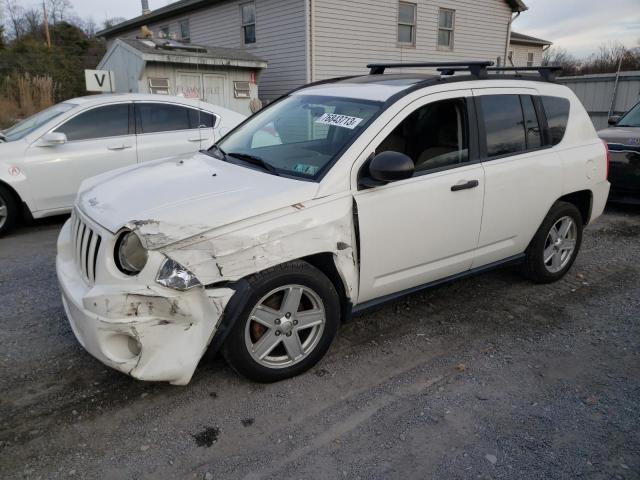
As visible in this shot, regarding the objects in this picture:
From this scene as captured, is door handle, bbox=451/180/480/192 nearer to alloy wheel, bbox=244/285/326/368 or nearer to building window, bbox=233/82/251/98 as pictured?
alloy wheel, bbox=244/285/326/368

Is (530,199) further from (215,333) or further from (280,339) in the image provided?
(215,333)

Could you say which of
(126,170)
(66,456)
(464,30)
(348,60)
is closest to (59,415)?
(66,456)

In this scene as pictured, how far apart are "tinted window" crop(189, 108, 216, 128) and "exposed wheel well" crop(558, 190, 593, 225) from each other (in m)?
4.76

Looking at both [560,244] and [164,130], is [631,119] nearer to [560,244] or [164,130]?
[560,244]

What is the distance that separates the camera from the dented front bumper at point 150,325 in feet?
8.64

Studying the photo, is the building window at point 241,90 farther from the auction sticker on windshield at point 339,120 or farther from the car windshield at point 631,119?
the auction sticker on windshield at point 339,120

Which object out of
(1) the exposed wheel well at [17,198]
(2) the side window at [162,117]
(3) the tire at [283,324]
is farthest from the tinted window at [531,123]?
(1) the exposed wheel well at [17,198]

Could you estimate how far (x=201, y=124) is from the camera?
286 inches

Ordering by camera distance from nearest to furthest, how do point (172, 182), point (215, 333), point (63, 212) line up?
point (215, 333) → point (172, 182) → point (63, 212)

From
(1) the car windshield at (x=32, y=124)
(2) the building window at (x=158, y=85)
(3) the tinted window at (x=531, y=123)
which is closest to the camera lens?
(3) the tinted window at (x=531, y=123)

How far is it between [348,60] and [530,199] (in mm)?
13098

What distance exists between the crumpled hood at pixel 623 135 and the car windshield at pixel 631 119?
28 cm

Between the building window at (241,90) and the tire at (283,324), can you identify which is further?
the building window at (241,90)

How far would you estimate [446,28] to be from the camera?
18.4 metres
